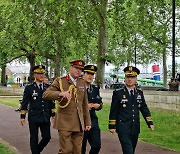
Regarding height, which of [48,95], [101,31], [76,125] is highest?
[101,31]

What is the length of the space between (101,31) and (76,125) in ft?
80.1

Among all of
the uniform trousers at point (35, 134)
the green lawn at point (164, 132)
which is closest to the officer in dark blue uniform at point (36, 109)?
the uniform trousers at point (35, 134)

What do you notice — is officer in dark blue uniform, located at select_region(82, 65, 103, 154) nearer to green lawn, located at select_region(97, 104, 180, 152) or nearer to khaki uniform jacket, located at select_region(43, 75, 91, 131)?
khaki uniform jacket, located at select_region(43, 75, 91, 131)

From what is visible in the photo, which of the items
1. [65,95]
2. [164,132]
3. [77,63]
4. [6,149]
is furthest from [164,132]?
[65,95]

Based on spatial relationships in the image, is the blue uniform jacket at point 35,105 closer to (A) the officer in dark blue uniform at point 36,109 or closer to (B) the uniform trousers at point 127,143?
(A) the officer in dark blue uniform at point 36,109

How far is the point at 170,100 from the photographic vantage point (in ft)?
77.2

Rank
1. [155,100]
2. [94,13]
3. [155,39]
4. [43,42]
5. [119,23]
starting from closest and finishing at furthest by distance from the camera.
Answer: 1. [155,100]
2. [94,13]
3. [119,23]
4. [43,42]
5. [155,39]

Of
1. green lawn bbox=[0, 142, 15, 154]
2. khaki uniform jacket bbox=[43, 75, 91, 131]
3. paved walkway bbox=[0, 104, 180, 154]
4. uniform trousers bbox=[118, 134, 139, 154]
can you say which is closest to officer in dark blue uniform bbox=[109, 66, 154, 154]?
uniform trousers bbox=[118, 134, 139, 154]

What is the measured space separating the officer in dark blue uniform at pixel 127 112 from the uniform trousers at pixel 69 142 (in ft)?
2.01

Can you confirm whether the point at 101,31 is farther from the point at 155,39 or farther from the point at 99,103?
the point at 99,103

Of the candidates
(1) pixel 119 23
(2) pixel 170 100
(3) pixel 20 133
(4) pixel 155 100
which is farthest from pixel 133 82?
(1) pixel 119 23

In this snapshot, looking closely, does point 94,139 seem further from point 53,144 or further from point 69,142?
point 53,144

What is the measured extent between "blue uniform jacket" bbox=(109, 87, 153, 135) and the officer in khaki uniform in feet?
1.81

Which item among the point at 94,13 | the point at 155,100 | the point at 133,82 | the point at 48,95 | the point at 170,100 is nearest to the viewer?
the point at 48,95
